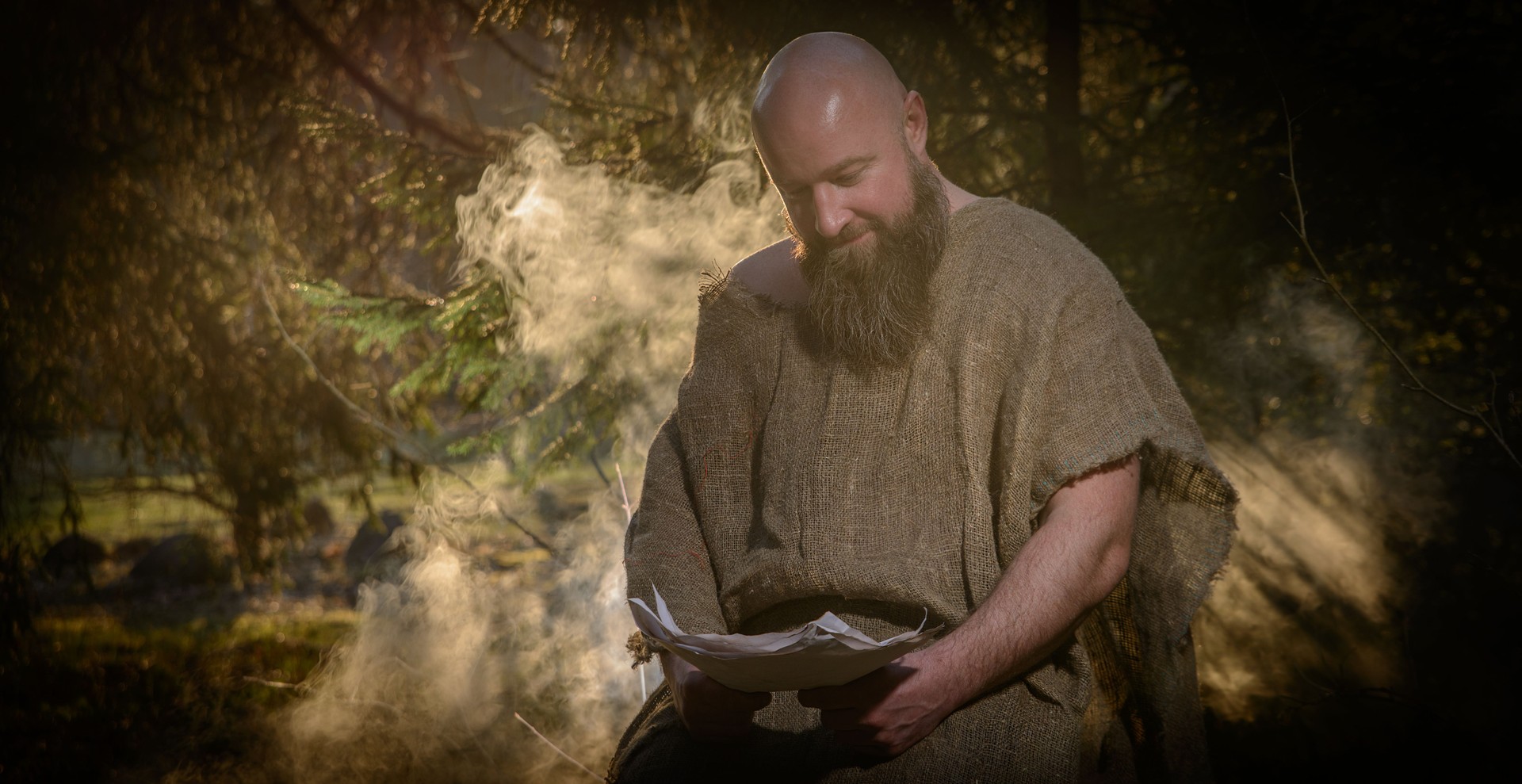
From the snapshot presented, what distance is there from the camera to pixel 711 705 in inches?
73.2

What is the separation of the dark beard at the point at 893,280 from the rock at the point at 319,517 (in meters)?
8.64

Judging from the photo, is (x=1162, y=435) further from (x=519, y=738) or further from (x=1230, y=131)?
(x=519, y=738)

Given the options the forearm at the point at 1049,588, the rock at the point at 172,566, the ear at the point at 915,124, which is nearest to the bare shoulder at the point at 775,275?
the ear at the point at 915,124

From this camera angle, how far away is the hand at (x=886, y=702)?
1688mm

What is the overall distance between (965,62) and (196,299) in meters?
4.68

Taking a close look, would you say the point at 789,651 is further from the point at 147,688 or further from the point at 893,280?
the point at 147,688

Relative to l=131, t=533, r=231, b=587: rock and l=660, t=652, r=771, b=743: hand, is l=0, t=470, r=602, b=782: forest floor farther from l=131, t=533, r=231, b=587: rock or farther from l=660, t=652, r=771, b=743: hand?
l=660, t=652, r=771, b=743: hand

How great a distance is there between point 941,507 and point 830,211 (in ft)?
2.19

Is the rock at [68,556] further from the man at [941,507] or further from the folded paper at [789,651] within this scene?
the folded paper at [789,651]

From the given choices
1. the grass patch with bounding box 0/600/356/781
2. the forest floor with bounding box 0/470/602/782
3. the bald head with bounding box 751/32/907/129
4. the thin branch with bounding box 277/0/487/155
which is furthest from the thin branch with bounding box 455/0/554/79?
the grass patch with bounding box 0/600/356/781

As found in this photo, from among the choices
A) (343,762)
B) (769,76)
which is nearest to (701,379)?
(769,76)

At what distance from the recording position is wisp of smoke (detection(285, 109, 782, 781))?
159 inches

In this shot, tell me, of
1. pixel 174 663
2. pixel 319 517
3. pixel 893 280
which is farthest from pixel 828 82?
pixel 319 517

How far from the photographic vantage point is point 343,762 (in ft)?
13.4
